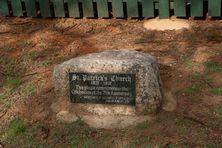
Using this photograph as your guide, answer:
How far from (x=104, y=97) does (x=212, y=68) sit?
1.43 metres

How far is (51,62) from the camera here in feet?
19.5

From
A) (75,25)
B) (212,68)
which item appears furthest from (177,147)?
(75,25)

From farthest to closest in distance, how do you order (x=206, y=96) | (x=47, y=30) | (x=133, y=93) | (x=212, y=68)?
(x=47, y=30)
(x=212, y=68)
(x=206, y=96)
(x=133, y=93)

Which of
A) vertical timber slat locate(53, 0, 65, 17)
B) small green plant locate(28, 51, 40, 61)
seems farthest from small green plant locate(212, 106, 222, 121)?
vertical timber slat locate(53, 0, 65, 17)

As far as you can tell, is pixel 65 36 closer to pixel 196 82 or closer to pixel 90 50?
pixel 90 50

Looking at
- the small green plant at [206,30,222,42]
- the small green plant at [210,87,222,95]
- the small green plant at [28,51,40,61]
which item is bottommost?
the small green plant at [210,87,222,95]

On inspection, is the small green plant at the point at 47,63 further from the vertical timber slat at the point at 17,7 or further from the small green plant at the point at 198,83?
the small green plant at the point at 198,83

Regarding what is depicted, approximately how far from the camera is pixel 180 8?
6605 mm

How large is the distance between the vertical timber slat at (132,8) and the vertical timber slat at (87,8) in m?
0.54

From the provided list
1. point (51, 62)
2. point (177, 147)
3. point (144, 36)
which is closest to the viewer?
point (177, 147)

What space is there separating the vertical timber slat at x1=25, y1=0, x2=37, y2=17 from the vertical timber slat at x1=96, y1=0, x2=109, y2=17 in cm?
102

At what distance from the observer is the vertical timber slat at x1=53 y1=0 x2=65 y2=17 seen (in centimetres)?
699

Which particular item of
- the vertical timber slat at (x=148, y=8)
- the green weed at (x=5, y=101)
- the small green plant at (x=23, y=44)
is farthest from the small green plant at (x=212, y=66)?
the small green plant at (x=23, y=44)

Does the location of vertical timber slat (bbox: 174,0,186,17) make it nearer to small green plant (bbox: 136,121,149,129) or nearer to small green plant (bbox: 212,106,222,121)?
small green plant (bbox: 212,106,222,121)
